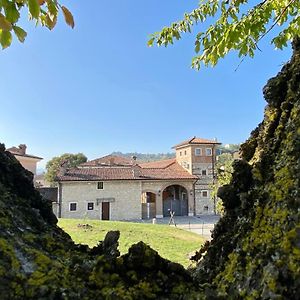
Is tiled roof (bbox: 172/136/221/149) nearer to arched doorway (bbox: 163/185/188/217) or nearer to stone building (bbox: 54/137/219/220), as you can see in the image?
stone building (bbox: 54/137/219/220)

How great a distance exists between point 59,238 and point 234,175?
0.81 meters

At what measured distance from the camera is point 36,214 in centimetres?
150

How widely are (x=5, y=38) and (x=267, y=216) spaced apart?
127 cm

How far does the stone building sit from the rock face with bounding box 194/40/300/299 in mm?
35143

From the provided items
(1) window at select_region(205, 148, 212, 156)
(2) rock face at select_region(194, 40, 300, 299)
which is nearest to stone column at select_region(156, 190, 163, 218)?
(1) window at select_region(205, 148, 212, 156)

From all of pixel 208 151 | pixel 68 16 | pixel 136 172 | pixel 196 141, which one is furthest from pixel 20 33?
pixel 208 151

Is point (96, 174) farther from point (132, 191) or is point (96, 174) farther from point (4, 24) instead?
point (4, 24)

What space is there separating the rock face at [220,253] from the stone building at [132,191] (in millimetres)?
35139

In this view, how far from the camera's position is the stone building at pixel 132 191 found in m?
35.6

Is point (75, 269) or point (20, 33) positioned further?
point (20, 33)

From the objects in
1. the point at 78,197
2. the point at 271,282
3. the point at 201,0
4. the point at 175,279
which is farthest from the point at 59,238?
the point at 78,197

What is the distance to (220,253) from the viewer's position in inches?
53.2

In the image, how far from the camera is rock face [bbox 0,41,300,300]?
0.95 meters

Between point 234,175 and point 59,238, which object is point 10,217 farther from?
point 234,175
